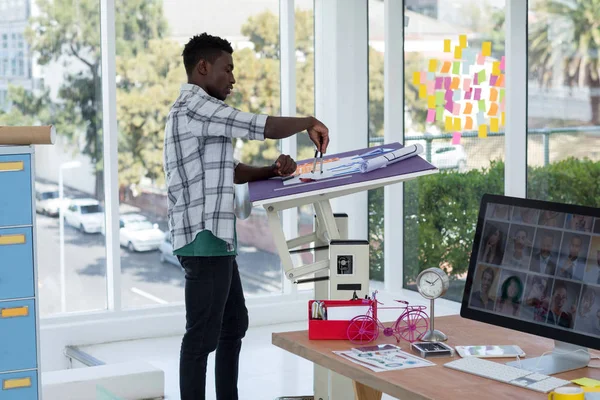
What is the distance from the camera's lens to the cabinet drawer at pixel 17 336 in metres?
3.32

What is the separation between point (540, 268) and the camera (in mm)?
2195

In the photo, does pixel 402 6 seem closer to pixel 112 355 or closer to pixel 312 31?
pixel 312 31

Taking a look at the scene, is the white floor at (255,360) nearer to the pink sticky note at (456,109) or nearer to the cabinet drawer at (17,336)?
the cabinet drawer at (17,336)

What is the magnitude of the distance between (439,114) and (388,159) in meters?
2.24

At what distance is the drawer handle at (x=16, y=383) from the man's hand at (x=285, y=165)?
122cm

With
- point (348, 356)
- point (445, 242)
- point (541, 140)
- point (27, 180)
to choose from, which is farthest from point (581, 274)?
point (445, 242)

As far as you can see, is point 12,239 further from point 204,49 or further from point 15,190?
point 204,49

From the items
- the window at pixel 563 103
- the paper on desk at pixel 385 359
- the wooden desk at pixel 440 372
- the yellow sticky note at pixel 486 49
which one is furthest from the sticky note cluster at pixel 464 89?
the paper on desk at pixel 385 359

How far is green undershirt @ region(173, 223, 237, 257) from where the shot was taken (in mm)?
3053

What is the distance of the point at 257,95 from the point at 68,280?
5.22 ft

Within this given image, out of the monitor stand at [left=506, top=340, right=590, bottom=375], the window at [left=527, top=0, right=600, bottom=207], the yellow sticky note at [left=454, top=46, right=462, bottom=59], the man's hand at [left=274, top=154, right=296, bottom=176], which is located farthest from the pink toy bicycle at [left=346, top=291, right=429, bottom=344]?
the yellow sticky note at [left=454, top=46, right=462, bottom=59]

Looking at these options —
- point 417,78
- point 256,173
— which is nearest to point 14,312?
point 256,173

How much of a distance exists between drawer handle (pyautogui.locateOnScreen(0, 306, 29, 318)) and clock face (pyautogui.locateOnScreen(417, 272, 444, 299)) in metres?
1.61

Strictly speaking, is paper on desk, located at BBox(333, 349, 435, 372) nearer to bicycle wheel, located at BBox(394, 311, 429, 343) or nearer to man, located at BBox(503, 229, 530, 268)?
bicycle wheel, located at BBox(394, 311, 429, 343)
